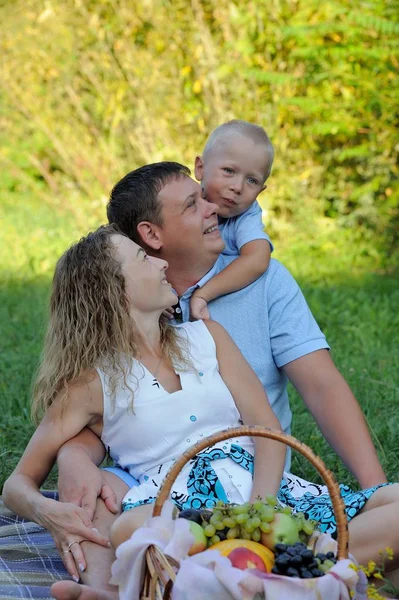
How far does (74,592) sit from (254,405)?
872 mm

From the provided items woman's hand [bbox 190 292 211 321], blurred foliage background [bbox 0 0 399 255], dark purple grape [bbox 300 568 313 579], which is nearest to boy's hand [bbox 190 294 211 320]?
woman's hand [bbox 190 292 211 321]

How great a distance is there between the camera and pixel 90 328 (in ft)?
10.6

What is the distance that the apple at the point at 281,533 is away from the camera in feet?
8.10

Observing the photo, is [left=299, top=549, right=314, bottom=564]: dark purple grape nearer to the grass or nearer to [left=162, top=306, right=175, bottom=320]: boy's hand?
[left=162, top=306, right=175, bottom=320]: boy's hand

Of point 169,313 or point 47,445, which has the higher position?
point 169,313

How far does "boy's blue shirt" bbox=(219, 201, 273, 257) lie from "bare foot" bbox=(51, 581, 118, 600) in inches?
58.5

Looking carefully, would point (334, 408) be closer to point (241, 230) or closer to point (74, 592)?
point (241, 230)

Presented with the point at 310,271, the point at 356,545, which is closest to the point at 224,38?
the point at 310,271

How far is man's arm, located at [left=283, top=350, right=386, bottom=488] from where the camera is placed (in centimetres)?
346

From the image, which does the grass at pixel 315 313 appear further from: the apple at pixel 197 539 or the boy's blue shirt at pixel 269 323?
the apple at pixel 197 539

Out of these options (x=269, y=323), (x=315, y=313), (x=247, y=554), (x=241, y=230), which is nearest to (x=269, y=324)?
(x=269, y=323)

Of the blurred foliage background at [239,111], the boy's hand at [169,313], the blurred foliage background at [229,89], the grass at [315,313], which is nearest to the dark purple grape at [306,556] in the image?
the boy's hand at [169,313]

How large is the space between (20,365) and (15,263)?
328 cm

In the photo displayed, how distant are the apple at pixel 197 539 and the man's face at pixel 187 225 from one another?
1.26m
